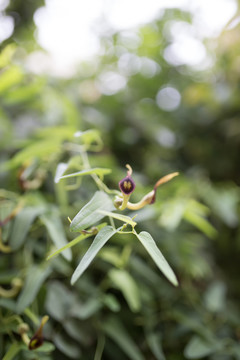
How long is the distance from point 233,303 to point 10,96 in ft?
2.36

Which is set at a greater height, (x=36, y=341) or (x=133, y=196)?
(x=36, y=341)

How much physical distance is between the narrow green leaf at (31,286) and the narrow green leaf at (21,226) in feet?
0.18

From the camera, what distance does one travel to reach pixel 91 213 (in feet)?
1.18

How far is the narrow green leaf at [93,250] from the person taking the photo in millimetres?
299

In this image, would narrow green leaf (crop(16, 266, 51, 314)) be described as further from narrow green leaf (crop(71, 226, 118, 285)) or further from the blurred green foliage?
narrow green leaf (crop(71, 226, 118, 285))

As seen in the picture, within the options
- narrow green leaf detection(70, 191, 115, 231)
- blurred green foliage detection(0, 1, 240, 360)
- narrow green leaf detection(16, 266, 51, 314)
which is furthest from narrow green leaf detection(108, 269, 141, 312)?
narrow green leaf detection(70, 191, 115, 231)

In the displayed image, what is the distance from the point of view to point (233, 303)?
0.80 metres

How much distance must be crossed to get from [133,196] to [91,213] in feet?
1.19

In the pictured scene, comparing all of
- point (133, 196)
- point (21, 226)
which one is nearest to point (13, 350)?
point (21, 226)

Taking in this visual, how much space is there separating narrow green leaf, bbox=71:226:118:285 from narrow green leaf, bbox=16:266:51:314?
199 millimetres

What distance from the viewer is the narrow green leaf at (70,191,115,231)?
341mm

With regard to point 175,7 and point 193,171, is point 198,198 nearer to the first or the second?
point 193,171

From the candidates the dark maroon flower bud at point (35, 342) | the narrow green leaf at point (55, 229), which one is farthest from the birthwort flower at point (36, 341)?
the narrow green leaf at point (55, 229)

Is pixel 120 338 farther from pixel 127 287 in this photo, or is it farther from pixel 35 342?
pixel 35 342
